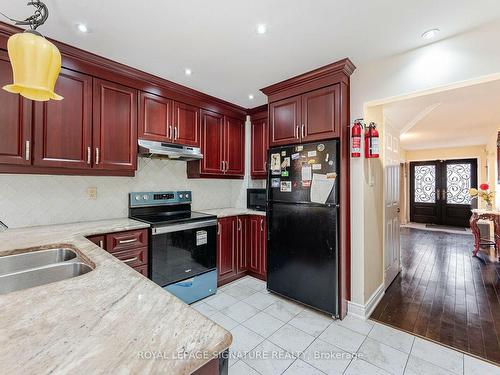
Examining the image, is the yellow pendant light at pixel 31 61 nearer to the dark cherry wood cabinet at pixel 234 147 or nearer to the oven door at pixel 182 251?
the oven door at pixel 182 251

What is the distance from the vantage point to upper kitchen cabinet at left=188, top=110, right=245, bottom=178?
10.2 feet

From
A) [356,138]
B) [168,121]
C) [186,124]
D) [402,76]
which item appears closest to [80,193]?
[168,121]

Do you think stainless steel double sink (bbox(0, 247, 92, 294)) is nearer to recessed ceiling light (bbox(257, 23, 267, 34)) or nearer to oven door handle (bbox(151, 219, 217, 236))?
oven door handle (bbox(151, 219, 217, 236))

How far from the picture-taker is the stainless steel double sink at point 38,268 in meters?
1.18

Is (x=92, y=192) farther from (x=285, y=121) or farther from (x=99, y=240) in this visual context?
(x=285, y=121)

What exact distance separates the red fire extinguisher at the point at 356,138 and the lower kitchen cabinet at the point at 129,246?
6.87 ft

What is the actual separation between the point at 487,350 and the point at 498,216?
3.01 m

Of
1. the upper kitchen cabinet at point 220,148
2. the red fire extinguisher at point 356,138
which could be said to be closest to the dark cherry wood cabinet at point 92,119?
the upper kitchen cabinet at point 220,148

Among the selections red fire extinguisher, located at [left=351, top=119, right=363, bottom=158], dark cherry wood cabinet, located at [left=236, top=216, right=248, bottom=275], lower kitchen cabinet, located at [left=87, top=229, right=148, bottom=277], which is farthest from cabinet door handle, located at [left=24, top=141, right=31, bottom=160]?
red fire extinguisher, located at [left=351, top=119, right=363, bottom=158]

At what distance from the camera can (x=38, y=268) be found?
3.95 feet

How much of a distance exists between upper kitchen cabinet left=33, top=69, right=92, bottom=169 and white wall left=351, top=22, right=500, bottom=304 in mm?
2487

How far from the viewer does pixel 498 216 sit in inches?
152

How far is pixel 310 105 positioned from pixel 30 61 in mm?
2141

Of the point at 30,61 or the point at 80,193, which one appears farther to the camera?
the point at 80,193
